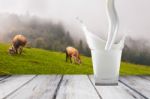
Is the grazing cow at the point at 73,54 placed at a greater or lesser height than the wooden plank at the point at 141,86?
greater

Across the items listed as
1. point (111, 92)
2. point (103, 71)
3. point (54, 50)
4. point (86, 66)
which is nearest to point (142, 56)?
point (86, 66)

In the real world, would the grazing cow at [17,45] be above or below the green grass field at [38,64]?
above

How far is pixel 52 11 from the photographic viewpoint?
269 cm

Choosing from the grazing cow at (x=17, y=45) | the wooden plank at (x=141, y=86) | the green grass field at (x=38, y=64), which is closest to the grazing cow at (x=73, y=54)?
the green grass field at (x=38, y=64)

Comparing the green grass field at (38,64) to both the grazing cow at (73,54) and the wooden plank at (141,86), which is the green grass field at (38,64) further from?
the wooden plank at (141,86)

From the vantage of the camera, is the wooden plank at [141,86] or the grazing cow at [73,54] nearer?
the wooden plank at [141,86]

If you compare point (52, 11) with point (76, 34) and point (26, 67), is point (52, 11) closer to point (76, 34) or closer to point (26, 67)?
point (76, 34)

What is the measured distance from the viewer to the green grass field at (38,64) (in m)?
2.59

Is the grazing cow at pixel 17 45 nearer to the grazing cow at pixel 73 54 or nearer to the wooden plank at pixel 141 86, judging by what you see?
the grazing cow at pixel 73 54

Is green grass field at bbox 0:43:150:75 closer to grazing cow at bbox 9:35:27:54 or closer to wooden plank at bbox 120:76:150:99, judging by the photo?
grazing cow at bbox 9:35:27:54

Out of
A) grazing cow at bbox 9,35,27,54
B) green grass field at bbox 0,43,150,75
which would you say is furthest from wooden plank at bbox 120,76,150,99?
grazing cow at bbox 9,35,27,54

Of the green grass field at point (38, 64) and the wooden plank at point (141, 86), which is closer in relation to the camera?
the wooden plank at point (141, 86)

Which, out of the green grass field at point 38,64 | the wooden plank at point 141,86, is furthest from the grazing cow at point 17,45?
the wooden plank at point 141,86

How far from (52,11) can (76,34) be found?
0.26 m
